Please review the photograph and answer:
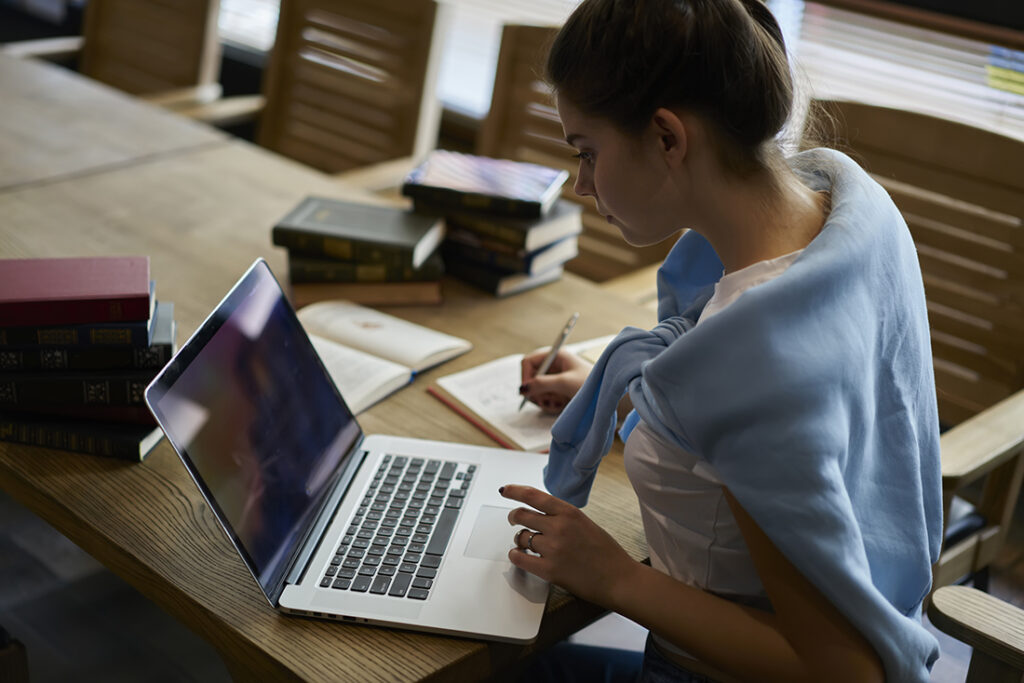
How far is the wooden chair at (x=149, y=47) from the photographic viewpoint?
2.97 m

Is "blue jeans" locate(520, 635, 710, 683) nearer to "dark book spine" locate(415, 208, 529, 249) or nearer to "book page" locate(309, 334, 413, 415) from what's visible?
"book page" locate(309, 334, 413, 415)

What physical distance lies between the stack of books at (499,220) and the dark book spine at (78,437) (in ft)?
2.18

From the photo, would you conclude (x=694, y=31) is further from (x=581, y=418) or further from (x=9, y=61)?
(x=9, y=61)

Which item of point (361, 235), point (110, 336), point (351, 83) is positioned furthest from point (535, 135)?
point (110, 336)

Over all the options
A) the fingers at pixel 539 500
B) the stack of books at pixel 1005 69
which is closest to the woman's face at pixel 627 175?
the fingers at pixel 539 500

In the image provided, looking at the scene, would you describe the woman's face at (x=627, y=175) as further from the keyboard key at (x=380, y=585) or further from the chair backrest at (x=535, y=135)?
the chair backrest at (x=535, y=135)

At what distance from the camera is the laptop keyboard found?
→ 3.19 feet

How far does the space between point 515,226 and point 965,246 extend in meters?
0.82

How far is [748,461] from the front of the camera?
786 millimetres

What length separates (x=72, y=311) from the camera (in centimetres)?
114

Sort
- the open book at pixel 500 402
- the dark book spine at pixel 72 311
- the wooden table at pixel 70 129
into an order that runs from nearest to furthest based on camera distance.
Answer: the dark book spine at pixel 72 311 < the open book at pixel 500 402 < the wooden table at pixel 70 129

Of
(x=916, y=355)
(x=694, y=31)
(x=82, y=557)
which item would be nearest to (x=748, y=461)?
(x=916, y=355)

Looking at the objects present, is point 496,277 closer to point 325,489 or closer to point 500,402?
point 500,402

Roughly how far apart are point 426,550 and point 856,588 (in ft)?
1.43
